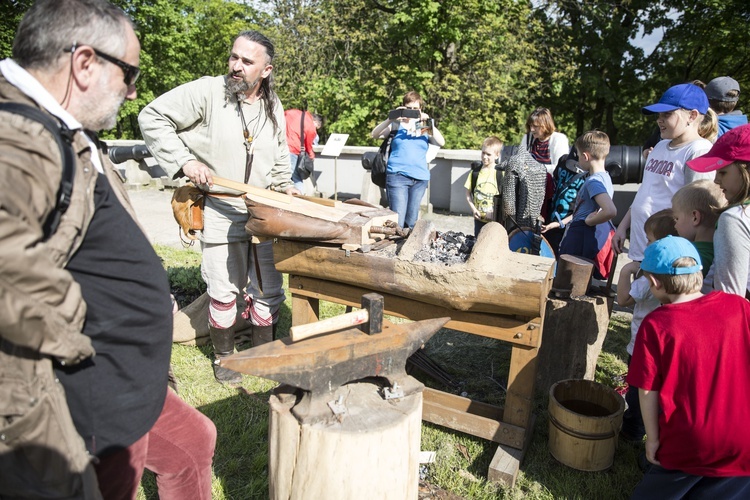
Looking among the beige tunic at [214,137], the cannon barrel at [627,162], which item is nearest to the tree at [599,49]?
the cannon barrel at [627,162]

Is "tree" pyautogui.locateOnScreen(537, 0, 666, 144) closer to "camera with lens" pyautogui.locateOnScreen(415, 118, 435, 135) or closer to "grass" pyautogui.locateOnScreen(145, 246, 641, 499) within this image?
"camera with lens" pyautogui.locateOnScreen(415, 118, 435, 135)

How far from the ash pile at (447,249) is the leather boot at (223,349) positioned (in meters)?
1.56

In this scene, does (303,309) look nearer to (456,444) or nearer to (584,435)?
(456,444)

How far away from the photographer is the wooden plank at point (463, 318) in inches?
95.7

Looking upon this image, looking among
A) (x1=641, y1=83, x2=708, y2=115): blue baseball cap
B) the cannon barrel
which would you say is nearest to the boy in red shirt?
(x1=641, y1=83, x2=708, y2=115): blue baseball cap

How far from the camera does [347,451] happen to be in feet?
5.42

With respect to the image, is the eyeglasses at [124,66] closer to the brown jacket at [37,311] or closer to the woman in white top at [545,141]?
the brown jacket at [37,311]

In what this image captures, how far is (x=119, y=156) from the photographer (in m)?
7.46

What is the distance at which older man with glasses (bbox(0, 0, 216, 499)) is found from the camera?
41.4 inches

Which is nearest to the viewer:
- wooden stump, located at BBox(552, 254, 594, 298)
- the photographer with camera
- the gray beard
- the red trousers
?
the red trousers

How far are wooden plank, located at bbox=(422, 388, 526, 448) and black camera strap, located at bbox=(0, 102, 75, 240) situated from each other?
2073 mm

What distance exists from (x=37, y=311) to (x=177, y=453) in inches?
36.8

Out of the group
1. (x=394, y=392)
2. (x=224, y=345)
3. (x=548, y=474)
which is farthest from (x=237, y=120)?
(x=548, y=474)

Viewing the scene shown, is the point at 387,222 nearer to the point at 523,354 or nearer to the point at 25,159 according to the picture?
the point at 523,354
